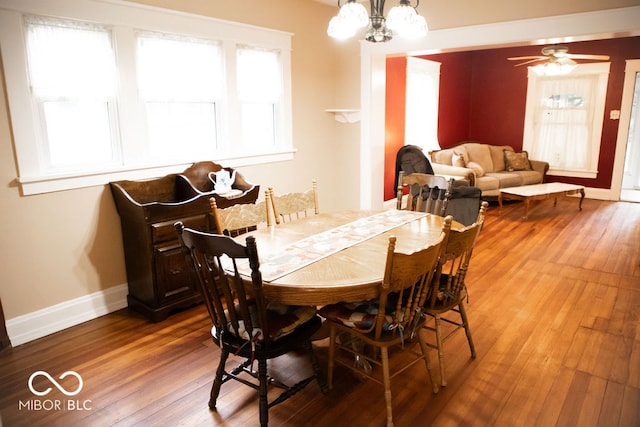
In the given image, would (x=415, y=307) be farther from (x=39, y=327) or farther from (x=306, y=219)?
(x=39, y=327)

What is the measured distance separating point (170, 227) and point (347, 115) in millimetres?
2674

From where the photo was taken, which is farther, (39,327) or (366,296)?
(39,327)

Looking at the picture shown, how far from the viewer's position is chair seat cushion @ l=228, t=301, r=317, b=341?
6.75 feet

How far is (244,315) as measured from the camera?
195cm

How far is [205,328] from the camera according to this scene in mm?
3131

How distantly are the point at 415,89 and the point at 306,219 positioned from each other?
176 inches

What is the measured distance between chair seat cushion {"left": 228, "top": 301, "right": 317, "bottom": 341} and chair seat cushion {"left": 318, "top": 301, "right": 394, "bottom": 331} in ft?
0.32

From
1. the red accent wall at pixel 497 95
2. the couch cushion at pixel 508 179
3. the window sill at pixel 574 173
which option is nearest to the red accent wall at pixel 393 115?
the red accent wall at pixel 497 95

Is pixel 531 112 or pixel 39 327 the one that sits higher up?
pixel 531 112

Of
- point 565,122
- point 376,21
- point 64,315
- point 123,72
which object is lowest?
point 64,315

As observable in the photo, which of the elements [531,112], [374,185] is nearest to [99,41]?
[374,185]

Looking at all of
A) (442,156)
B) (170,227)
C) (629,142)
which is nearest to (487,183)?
(442,156)

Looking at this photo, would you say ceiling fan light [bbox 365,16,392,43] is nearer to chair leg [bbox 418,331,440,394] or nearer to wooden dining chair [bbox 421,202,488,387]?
wooden dining chair [bbox 421,202,488,387]

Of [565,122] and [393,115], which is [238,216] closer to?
[393,115]
